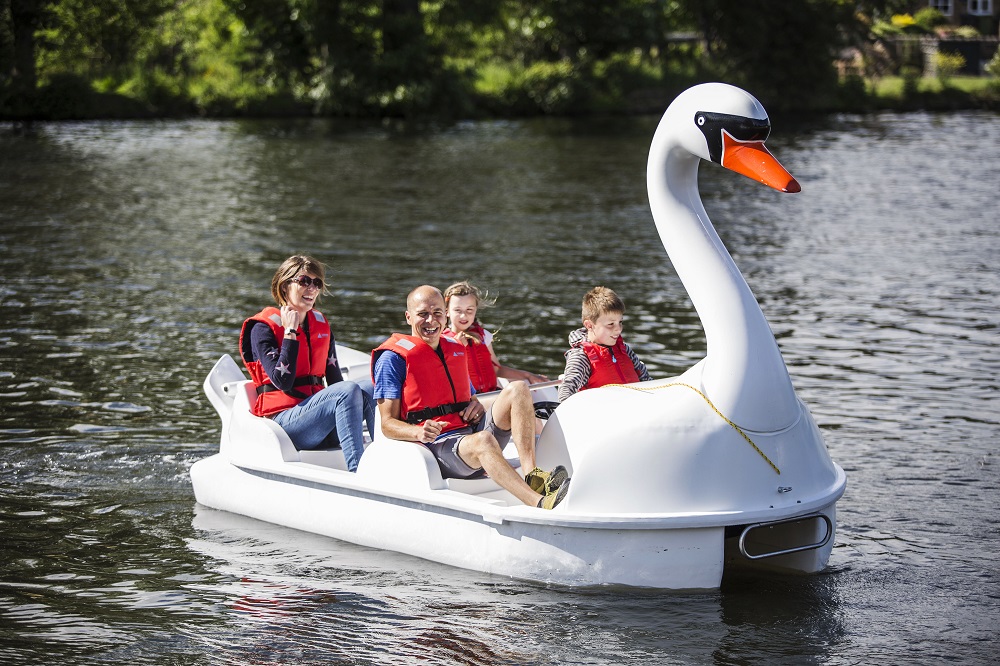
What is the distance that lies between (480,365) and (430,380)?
1076mm

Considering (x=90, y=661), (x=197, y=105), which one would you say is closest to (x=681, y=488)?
(x=90, y=661)

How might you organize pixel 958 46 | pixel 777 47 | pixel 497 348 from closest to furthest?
1. pixel 497 348
2. pixel 777 47
3. pixel 958 46

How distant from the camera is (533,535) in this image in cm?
623

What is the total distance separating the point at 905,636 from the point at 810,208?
16818 millimetres

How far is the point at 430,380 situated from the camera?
6.75m

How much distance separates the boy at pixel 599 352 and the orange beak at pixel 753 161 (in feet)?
4.11

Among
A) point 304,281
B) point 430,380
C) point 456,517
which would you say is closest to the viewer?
point 456,517

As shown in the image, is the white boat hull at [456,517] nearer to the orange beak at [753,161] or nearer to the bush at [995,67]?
the orange beak at [753,161]

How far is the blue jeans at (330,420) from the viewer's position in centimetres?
717

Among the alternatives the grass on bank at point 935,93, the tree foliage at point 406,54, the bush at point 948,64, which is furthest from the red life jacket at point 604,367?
the bush at point 948,64

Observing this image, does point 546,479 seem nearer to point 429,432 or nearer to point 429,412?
point 429,432

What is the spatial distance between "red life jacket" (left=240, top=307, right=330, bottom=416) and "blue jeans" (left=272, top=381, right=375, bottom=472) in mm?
101

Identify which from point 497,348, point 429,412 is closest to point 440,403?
point 429,412

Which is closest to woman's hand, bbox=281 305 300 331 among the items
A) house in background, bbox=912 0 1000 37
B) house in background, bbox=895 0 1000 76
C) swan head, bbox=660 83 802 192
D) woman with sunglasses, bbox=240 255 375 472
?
woman with sunglasses, bbox=240 255 375 472
